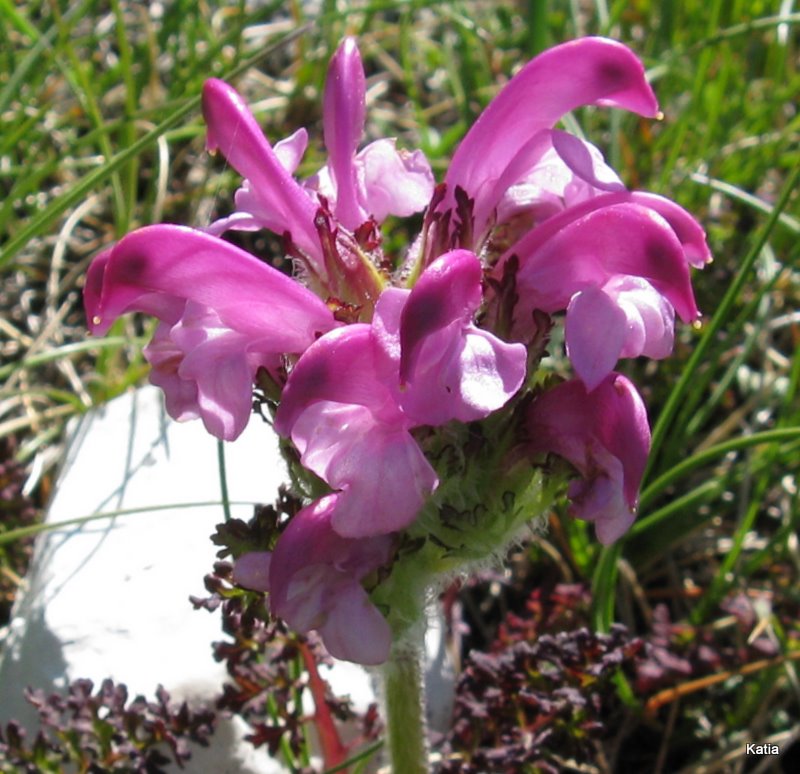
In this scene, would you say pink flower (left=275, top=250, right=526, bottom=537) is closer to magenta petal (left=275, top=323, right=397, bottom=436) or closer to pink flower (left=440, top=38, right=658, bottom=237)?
magenta petal (left=275, top=323, right=397, bottom=436)

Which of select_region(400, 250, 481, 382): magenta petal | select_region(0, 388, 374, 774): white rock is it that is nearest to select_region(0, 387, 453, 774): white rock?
select_region(0, 388, 374, 774): white rock

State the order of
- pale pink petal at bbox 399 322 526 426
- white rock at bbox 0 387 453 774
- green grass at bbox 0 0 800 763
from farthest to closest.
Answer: green grass at bbox 0 0 800 763, white rock at bbox 0 387 453 774, pale pink petal at bbox 399 322 526 426

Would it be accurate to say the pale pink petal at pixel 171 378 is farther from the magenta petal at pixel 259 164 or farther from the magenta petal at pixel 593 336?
the magenta petal at pixel 593 336

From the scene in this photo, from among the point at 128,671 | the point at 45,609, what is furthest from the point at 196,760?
the point at 45,609

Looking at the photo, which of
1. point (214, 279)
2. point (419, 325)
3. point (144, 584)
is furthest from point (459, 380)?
point (144, 584)

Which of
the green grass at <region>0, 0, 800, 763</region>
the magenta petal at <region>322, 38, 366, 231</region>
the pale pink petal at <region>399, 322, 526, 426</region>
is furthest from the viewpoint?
the green grass at <region>0, 0, 800, 763</region>

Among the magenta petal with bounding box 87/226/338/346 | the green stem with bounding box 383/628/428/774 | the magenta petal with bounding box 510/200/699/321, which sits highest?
the magenta petal with bounding box 87/226/338/346
